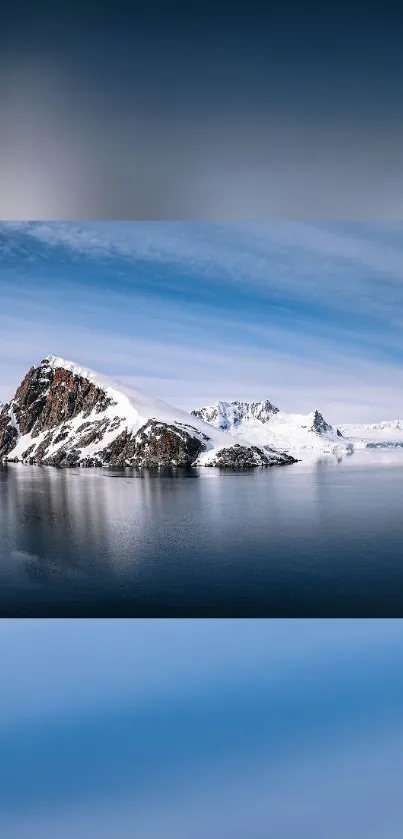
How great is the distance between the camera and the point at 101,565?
5484 mm

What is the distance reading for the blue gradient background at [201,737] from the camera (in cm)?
118

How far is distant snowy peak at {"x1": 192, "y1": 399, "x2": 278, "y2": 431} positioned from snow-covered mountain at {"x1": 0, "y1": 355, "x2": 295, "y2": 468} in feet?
200

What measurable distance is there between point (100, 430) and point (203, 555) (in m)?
27.5

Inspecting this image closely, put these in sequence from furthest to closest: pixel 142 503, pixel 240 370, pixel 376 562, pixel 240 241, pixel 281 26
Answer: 1. pixel 240 370
2. pixel 142 503
3. pixel 240 241
4. pixel 376 562
5. pixel 281 26

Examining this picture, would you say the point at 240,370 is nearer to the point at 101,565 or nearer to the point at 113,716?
the point at 101,565

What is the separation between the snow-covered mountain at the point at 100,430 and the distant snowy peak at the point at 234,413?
60.9 m

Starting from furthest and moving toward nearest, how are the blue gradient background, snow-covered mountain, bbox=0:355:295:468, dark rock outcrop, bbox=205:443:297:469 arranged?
snow-covered mountain, bbox=0:355:295:468 → dark rock outcrop, bbox=205:443:297:469 → the blue gradient background

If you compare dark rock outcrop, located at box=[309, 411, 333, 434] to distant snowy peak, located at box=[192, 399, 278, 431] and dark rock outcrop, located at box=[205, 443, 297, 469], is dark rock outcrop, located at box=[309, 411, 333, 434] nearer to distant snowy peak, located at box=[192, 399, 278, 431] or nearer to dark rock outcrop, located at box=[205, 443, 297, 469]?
distant snowy peak, located at box=[192, 399, 278, 431]

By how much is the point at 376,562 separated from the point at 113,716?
413 cm

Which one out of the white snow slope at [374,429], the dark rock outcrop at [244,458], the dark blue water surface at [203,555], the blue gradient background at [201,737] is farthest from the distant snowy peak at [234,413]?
the blue gradient background at [201,737]

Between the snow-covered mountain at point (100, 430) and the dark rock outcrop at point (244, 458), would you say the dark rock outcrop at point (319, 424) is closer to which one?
the snow-covered mountain at point (100, 430)

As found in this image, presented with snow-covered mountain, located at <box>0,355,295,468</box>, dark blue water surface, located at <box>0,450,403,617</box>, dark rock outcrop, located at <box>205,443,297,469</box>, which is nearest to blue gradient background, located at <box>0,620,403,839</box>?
dark blue water surface, located at <box>0,450,403,617</box>

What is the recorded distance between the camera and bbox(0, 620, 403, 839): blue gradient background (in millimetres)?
1181

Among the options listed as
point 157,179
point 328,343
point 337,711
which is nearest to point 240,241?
point 157,179
